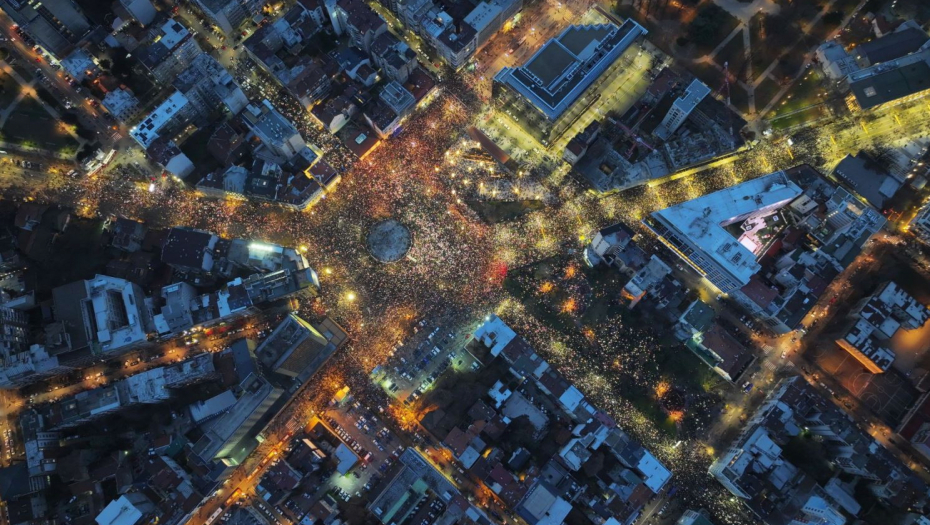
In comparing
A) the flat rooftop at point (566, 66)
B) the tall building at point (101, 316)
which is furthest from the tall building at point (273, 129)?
the flat rooftop at point (566, 66)

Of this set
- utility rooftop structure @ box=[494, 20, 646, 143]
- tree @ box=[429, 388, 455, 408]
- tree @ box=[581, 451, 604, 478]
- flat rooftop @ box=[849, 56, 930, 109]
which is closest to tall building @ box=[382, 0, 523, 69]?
utility rooftop structure @ box=[494, 20, 646, 143]

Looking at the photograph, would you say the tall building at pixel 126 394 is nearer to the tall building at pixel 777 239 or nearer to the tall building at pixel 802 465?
the tall building at pixel 777 239

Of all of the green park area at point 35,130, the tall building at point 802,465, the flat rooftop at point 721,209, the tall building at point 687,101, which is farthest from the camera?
the green park area at point 35,130

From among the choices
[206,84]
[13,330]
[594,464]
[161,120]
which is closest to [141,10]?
[206,84]

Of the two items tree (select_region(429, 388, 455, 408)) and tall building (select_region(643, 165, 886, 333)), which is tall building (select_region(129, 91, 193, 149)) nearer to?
tree (select_region(429, 388, 455, 408))

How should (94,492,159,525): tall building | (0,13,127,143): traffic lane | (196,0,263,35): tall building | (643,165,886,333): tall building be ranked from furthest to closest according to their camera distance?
(0,13,127,143): traffic lane
(196,0,263,35): tall building
(643,165,886,333): tall building
(94,492,159,525): tall building

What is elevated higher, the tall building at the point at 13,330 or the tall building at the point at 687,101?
the tall building at the point at 687,101
